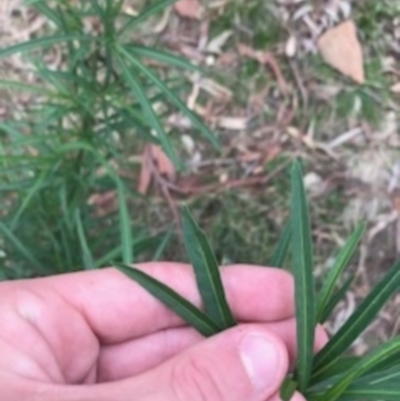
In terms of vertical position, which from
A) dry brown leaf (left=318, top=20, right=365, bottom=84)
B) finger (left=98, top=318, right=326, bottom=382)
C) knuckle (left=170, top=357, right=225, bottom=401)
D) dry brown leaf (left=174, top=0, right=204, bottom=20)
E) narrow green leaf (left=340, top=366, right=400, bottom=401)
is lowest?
finger (left=98, top=318, right=326, bottom=382)

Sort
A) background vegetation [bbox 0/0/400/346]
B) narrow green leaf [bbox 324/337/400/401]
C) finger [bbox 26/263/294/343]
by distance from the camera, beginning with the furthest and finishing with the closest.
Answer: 1. background vegetation [bbox 0/0/400/346]
2. finger [bbox 26/263/294/343]
3. narrow green leaf [bbox 324/337/400/401]

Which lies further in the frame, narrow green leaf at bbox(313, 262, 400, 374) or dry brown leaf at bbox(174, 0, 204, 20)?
dry brown leaf at bbox(174, 0, 204, 20)

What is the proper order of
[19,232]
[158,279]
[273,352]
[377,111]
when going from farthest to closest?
1. [377,111]
2. [19,232]
3. [158,279]
4. [273,352]

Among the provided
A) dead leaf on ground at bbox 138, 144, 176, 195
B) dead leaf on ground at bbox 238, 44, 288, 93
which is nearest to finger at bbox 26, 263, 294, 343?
dead leaf on ground at bbox 138, 144, 176, 195

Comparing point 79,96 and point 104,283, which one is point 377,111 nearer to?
point 79,96

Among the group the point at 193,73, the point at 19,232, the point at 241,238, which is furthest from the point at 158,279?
Result: the point at 193,73

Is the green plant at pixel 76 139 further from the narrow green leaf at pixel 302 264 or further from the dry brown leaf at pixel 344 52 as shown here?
the dry brown leaf at pixel 344 52

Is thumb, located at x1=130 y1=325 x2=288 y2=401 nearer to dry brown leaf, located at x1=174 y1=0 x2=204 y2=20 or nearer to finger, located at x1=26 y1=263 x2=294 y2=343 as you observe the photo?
finger, located at x1=26 y1=263 x2=294 y2=343
